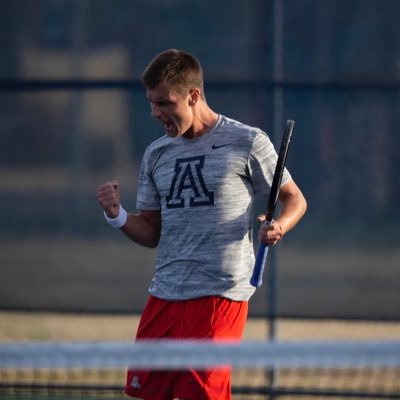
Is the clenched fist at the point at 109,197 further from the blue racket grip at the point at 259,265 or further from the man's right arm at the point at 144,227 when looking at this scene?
the blue racket grip at the point at 259,265

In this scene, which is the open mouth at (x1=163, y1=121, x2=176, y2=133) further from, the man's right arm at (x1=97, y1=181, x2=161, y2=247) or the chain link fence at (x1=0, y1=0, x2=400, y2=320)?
the chain link fence at (x1=0, y1=0, x2=400, y2=320)

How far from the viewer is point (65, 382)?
522cm

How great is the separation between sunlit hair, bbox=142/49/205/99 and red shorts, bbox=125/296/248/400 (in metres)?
0.69

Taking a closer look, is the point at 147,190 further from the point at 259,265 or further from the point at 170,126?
the point at 259,265

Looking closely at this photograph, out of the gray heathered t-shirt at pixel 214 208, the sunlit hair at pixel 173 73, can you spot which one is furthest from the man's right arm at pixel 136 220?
the sunlit hair at pixel 173 73

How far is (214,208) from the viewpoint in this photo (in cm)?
348

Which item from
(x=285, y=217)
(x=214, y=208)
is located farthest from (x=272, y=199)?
(x=214, y=208)

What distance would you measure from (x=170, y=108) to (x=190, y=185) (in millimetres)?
267

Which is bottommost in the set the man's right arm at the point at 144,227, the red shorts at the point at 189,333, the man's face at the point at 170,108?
the red shorts at the point at 189,333

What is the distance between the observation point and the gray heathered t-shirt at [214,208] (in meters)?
3.48

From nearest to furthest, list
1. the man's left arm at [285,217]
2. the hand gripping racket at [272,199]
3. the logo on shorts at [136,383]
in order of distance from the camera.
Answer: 1. the man's left arm at [285,217]
2. the hand gripping racket at [272,199]
3. the logo on shorts at [136,383]

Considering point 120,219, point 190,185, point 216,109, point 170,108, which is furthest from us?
point 216,109

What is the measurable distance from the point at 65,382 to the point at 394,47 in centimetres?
224

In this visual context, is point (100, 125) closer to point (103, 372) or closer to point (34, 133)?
point (34, 133)
